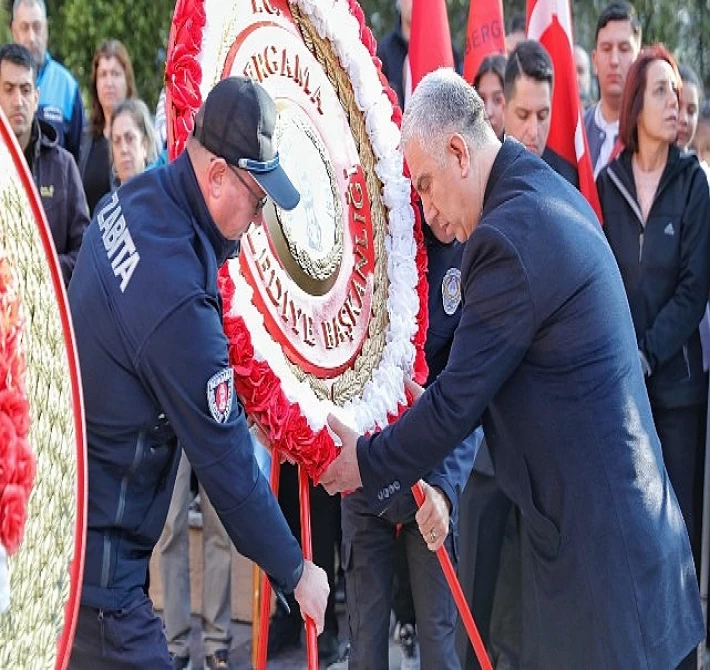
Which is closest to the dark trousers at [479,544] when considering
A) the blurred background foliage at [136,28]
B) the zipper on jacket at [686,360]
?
the zipper on jacket at [686,360]

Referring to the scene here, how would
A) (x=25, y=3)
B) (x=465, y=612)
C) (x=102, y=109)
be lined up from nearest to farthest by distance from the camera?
(x=465, y=612), (x=102, y=109), (x=25, y=3)

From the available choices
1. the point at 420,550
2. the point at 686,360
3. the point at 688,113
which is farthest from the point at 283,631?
the point at 688,113

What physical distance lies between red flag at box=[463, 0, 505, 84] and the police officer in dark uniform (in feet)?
7.60

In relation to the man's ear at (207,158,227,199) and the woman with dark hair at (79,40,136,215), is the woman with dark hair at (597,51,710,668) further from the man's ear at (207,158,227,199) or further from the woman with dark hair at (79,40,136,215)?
the man's ear at (207,158,227,199)

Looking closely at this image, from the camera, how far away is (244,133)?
2924 millimetres

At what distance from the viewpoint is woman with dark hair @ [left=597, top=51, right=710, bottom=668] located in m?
5.32

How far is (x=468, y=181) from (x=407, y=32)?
387 cm

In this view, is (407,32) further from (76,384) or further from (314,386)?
(76,384)

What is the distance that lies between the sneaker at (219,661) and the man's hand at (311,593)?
2315 mm

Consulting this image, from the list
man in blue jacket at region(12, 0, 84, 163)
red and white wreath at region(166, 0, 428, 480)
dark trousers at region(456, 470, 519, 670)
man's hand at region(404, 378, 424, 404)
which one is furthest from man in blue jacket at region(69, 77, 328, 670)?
man in blue jacket at region(12, 0, 84, 163)

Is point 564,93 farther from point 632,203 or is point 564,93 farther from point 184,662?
point 184,662

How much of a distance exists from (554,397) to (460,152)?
620 mm

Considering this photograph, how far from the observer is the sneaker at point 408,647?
545 cm

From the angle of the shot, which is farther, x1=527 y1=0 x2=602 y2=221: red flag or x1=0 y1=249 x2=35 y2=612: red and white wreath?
x1=527 y1=0 x2=602 y2=221: red flag
